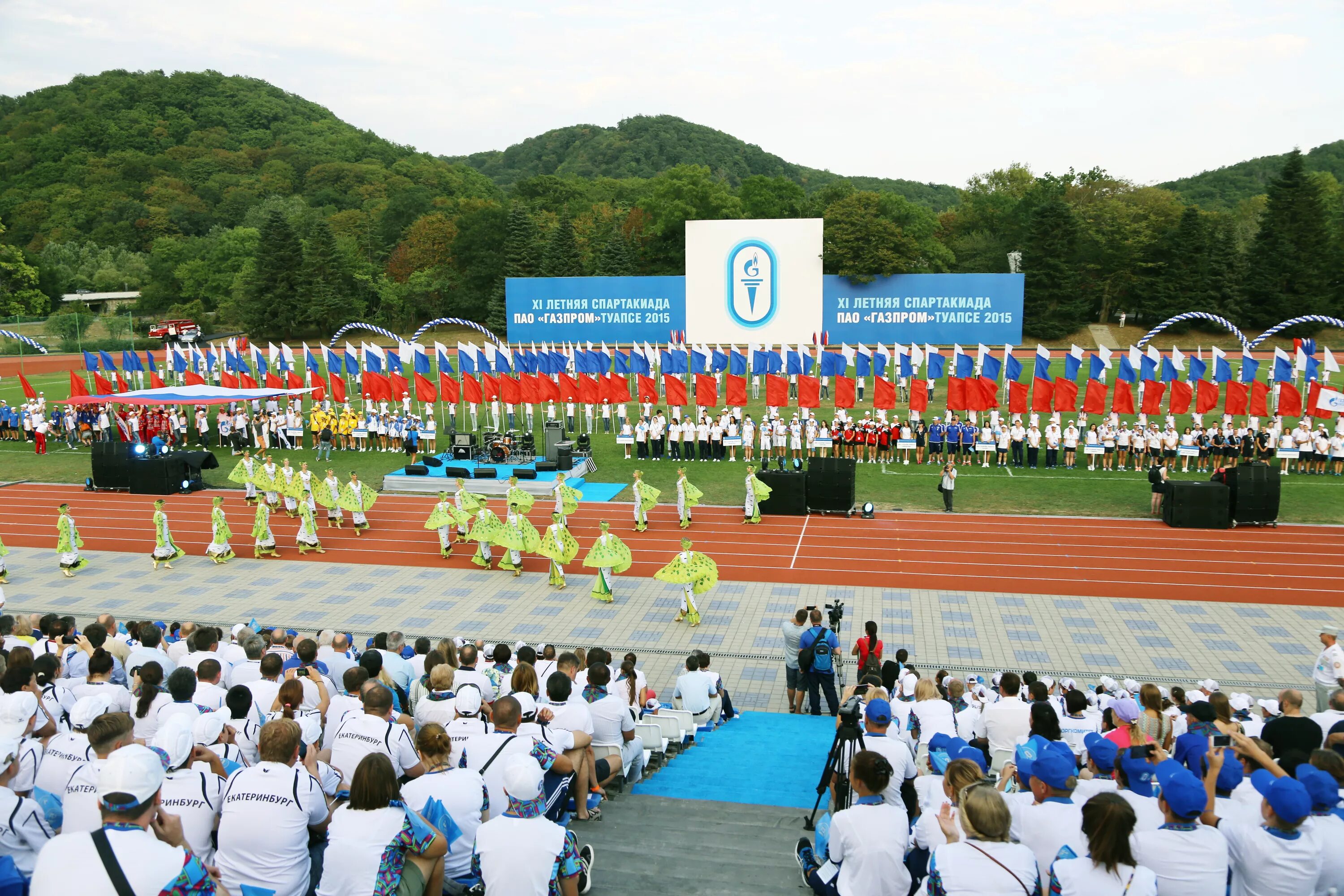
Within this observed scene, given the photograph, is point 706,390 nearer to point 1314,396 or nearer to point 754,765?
point 1314,396

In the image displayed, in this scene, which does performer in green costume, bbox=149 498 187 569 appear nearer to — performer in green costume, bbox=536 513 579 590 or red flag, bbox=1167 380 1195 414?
performer in green costume, bbox=536 513 579 590

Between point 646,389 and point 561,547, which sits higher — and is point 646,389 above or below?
above

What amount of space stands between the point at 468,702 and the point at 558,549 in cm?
1104

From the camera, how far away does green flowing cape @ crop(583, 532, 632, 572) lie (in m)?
16.1

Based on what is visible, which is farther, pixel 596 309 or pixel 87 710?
pixel 596 309

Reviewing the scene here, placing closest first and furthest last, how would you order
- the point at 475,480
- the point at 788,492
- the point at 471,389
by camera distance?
the point at 788,492, the point at 475,480, the point at 471,389

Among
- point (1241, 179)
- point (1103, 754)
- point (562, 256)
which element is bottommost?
point (1103, 754)

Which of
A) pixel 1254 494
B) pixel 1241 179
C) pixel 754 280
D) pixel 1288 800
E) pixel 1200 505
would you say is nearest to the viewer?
pixel 1288 800

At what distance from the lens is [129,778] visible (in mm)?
3855

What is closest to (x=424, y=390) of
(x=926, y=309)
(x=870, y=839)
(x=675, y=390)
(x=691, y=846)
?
(x=675, y=390)

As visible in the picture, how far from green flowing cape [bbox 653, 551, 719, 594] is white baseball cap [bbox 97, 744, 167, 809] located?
36.1ft

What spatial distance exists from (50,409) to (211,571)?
88.2 feet

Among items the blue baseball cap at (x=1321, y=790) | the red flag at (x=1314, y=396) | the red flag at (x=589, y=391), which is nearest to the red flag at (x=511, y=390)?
the red flag at (x=589, y=391)

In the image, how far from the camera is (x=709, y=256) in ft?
140
